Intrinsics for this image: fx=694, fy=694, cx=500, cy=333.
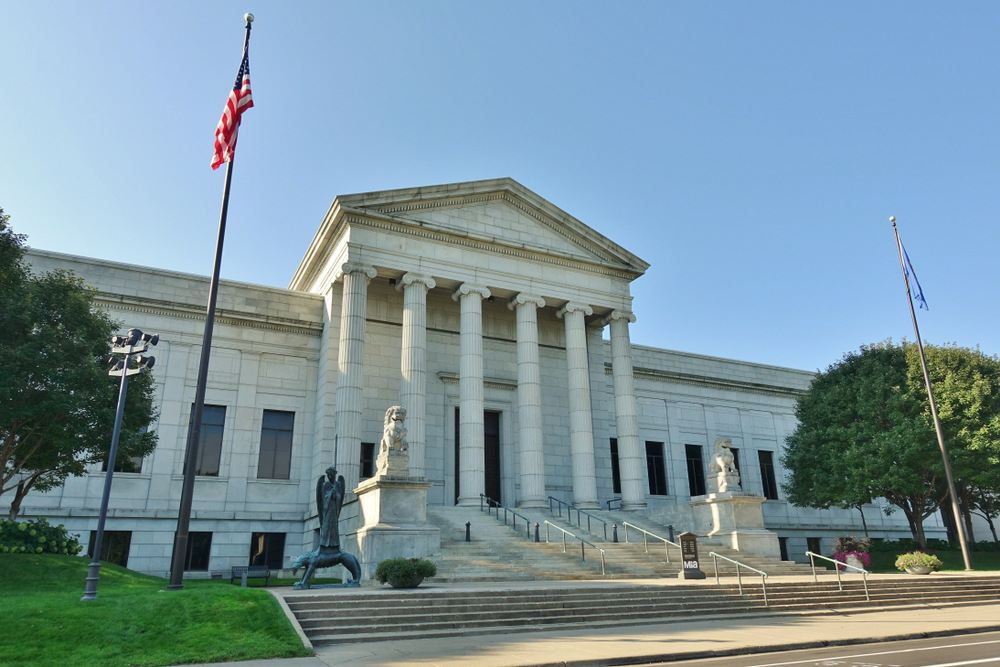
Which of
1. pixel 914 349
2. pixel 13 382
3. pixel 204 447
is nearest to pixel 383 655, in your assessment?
pixel 13 382

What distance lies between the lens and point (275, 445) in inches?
1212

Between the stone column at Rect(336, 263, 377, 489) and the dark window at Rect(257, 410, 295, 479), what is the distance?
14.3 ft

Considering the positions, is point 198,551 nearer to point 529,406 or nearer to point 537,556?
point 537,556

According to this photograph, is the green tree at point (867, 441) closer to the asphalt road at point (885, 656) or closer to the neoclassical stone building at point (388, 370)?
the neoclassical stone building at point (388, 370)

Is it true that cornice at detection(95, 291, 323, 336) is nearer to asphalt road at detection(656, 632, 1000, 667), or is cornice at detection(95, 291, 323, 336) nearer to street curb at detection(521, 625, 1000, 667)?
street curb at detection(521, 625, 1000, 667)

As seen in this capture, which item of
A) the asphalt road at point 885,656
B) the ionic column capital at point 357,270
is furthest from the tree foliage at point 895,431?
the ionic column capital at point 357,270

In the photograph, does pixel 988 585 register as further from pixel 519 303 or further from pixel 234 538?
pixel 234 538

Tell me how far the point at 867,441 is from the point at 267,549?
28811 millimetres

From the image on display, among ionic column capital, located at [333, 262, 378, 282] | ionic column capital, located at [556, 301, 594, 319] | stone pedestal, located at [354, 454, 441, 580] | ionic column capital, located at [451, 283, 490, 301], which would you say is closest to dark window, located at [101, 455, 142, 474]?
ionic column capital, located at [333, 262, 378, 282]

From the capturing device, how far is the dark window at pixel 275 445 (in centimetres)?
3034

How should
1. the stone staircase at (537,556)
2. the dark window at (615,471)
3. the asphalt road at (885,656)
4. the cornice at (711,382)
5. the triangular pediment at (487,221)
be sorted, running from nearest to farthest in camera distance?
1. the asphalt road at (885,656)
2. the stone staircase at (537,556)
3. the triangular pediment at (487,221)
4. the dark window at (615,471)
5. the cornice at (711,382)

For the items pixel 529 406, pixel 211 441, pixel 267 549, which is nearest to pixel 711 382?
pixel 529 406

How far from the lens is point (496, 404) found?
35.0 meters

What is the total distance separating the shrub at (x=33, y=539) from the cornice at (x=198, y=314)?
11.3 metres
